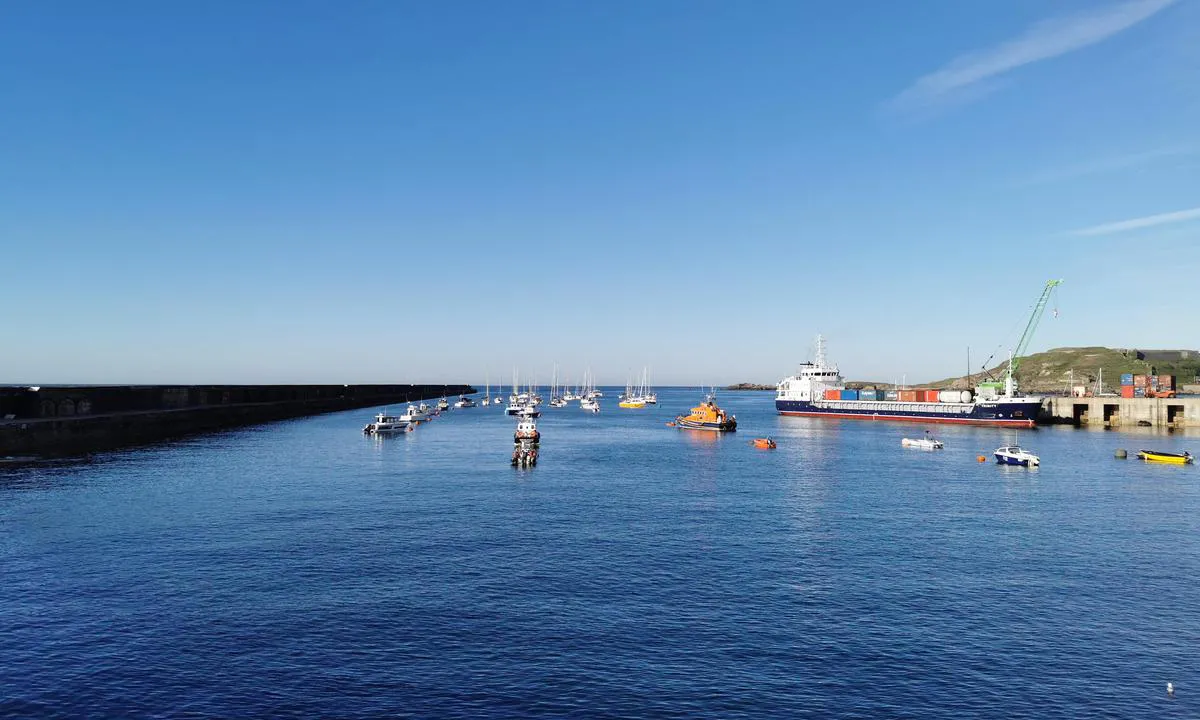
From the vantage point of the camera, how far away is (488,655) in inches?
1348

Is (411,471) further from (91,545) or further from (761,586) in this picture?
(761,586)

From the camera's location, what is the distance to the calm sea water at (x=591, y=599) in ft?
100

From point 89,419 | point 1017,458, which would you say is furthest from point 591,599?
point 89,419

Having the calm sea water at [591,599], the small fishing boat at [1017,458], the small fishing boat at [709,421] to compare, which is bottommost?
the calm sea water at [591,599]

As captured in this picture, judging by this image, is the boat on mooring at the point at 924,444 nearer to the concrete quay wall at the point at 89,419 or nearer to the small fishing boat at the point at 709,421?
the small fishing boat at the point at 709,421

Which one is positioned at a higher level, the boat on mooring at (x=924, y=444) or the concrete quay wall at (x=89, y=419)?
the concrete quay wall at (x=89, y=419)

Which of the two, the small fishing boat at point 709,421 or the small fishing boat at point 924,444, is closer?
the small fishing boat at point 924,444

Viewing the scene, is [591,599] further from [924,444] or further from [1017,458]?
[924,444]

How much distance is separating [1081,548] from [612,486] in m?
46.4

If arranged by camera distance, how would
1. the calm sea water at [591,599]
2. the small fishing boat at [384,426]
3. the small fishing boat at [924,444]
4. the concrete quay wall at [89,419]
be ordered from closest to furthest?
the calm sea water at [591,599] < the concrete quay wall at [89,419] < the small fishing boat at [924,444] < the small fishing boat at [384,426]

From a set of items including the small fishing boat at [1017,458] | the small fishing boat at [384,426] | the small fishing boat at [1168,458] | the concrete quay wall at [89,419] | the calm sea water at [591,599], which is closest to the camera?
the calm sea water at [591,599]

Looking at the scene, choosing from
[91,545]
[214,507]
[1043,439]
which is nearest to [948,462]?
[1043,439]

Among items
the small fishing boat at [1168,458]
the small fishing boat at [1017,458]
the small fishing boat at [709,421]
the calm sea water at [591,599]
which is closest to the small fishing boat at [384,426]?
the small fishing boat at [709,421]

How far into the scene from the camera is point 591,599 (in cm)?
4241
